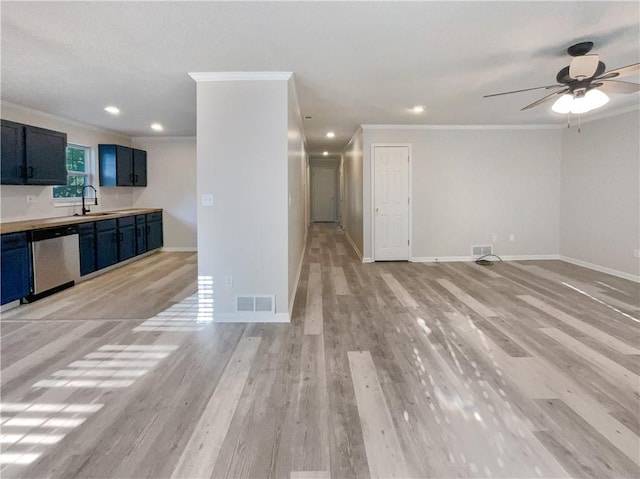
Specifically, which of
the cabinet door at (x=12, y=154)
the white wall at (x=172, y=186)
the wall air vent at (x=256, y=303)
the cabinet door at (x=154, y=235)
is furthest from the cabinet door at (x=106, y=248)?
the wall air vent at (x=256, y=303)

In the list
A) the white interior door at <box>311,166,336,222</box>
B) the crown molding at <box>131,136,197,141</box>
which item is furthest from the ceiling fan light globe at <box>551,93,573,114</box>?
the white interior door at <box>311,166,336,222</box>

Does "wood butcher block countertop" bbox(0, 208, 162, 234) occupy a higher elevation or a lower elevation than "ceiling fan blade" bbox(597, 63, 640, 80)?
lower

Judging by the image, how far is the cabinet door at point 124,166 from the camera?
670 centimetres

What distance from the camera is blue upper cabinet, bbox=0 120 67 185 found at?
169 inches

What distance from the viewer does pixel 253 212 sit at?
368 cm

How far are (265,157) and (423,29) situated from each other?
1.76 m

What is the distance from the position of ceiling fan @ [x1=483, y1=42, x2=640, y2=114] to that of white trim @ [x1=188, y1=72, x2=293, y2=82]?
2.21 meters

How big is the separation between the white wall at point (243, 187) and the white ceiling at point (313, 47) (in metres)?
0.30

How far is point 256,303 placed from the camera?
3.73m

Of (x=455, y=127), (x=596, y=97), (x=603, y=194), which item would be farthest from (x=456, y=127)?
(x=596, y=97)

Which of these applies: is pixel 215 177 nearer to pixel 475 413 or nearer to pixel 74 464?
pixel 74 464

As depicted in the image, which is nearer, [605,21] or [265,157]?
[605,21]

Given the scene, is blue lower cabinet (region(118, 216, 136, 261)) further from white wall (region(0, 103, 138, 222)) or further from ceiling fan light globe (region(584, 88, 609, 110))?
ceiling fan light globe (region(584, 88, 609, 110))

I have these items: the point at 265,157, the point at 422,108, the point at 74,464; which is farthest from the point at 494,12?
the point at 74,464
